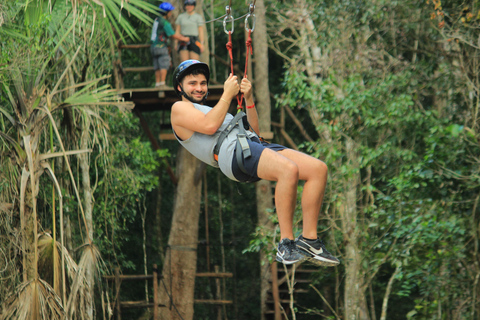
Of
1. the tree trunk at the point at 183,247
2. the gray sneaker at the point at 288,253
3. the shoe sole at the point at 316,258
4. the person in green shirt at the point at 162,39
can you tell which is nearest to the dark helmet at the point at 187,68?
the gray sneaker at the point at 288,253

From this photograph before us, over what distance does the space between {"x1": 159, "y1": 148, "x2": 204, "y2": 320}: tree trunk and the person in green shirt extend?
186 cm

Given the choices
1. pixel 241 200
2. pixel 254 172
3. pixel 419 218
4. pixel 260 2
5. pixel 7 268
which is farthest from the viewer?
pixel 241 200

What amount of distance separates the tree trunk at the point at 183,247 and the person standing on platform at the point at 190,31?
7.08ft

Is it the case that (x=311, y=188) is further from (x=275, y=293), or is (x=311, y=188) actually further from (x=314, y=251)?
(x=275, y=293)

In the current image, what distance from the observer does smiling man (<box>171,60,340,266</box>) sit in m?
3.96

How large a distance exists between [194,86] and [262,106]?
351 inches

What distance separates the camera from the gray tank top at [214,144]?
4.09 metres

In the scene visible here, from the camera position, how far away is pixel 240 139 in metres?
4.04

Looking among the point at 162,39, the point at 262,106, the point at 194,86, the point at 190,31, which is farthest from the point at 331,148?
the point at 194,86

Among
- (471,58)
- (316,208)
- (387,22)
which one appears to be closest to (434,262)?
(471,58)

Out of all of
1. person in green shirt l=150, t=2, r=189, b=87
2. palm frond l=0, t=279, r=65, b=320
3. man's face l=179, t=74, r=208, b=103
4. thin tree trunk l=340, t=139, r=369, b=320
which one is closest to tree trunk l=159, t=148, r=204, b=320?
person in green shirt l=150, t=2, r=189, b=87

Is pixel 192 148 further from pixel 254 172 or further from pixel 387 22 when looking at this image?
pixel 387 22

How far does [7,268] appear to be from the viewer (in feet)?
20.2

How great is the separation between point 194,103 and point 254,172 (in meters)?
0.70
